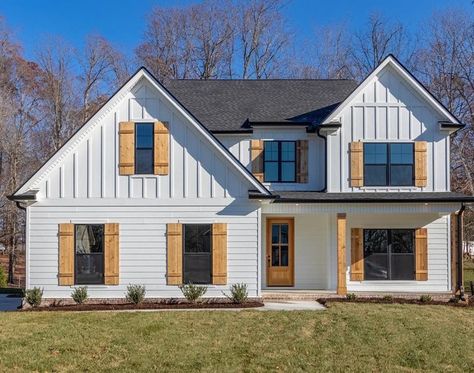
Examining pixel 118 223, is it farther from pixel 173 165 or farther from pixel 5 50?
pixel 5 50

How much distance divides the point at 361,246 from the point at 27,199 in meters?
10.0

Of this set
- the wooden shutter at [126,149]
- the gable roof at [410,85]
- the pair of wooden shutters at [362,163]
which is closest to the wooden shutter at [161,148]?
the wooden shutter at [126,149]

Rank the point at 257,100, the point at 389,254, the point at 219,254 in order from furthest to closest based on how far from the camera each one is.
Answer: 1. the point at 257,100
2. the point at 389,254
3. the point at 219,254

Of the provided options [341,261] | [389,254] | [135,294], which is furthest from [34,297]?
[389,254]

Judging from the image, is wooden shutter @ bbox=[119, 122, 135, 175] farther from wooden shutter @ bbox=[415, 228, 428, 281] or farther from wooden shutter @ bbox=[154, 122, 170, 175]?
wooden shutter @ bbox=[415, 228, 428, 281]

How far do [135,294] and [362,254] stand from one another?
718cm

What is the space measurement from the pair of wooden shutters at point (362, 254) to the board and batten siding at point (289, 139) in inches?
80.1

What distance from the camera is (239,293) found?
13617 millimetres

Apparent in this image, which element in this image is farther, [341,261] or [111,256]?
[341,261]

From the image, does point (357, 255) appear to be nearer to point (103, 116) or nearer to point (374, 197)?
point (374, 197)

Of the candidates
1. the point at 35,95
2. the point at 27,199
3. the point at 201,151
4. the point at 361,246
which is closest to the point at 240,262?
the point at 201,151

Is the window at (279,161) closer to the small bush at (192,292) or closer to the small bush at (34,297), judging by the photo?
the small bush at (192,292)

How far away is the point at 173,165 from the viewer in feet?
46.7

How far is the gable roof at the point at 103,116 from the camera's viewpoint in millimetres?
13922
